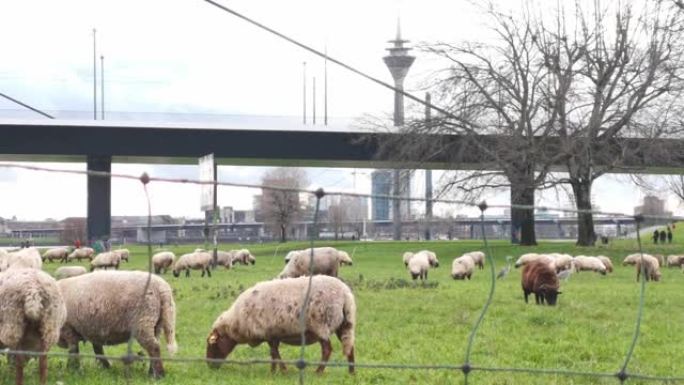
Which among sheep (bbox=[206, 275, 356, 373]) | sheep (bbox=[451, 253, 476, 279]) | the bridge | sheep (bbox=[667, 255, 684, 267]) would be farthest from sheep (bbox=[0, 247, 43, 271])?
the bridge

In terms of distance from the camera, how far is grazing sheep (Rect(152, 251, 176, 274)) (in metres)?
28.5

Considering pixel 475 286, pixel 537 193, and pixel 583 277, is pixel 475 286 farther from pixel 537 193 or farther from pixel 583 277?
pixel 537 193

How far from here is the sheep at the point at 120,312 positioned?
27.6ft

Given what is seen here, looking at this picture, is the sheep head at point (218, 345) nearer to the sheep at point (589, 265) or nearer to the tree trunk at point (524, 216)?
the sheep at point (589, 265)

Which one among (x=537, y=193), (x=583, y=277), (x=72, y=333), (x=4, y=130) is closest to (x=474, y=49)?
(x=537, y=193)

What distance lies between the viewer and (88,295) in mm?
8664

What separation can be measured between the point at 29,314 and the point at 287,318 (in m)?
2.43

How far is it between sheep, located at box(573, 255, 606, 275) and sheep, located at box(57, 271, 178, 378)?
20651 millimetres

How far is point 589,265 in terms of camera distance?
27.7 metres

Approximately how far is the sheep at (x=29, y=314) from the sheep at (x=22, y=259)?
26.1 feet

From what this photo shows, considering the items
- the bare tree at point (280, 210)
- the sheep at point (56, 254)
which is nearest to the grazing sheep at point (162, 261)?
the sheep at point (56, 254)

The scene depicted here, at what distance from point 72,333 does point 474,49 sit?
33.8 meters

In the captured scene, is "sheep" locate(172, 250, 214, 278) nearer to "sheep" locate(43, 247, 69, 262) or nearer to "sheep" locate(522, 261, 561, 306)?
"sheep" locate(43, 247, 69, 262)

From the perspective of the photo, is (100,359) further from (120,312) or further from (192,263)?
(192,263)
